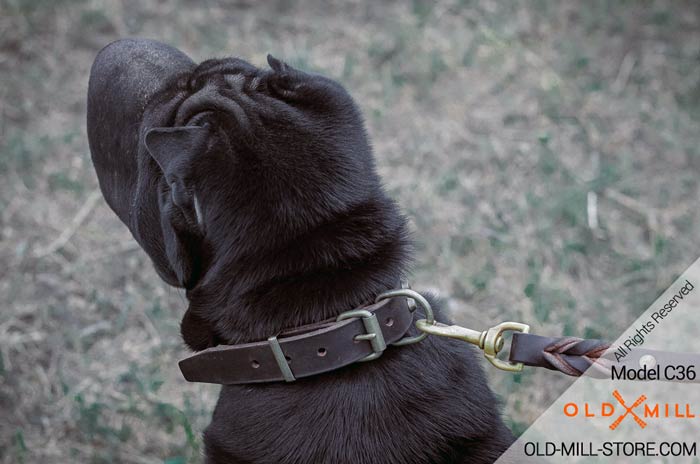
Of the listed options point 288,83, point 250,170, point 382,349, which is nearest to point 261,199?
point 250,170

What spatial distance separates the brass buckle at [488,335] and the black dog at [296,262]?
110 mm

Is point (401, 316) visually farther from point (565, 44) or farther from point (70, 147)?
point (565, 44)

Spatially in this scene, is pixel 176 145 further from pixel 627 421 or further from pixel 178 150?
pixel 627 421

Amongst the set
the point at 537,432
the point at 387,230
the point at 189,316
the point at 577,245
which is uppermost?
the point at 387,230

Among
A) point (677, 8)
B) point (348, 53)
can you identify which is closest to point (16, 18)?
point (348, 53)

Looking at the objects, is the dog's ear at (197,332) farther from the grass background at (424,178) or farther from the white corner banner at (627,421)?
the white corner banner at (627,421)

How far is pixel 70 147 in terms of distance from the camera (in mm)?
4309

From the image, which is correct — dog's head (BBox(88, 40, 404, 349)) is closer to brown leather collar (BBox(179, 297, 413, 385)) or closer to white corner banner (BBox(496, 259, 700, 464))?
brown leather collar (BBox(179, 297, 413, 385))

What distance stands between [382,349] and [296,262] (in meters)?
0.30

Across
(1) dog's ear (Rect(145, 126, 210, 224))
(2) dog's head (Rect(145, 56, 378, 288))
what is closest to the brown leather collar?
(2) dog's head (Rect(145, 56, 378, 288))

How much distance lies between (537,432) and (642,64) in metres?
2.76

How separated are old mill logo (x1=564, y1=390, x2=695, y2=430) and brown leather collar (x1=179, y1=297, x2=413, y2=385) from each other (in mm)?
1497

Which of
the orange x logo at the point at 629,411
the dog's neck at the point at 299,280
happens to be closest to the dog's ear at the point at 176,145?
the dog's neck at the point at 299,280

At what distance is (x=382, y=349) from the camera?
6.37 ft
